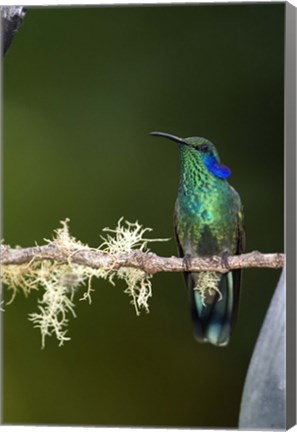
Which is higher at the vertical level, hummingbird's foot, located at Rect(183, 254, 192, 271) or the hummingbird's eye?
the hummingbird's eye

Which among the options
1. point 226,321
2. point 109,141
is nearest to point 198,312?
point 226,321

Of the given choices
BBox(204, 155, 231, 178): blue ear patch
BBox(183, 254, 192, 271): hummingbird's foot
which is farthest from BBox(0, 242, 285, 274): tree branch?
BBox(204, 155, 231, 178): blue ear patch

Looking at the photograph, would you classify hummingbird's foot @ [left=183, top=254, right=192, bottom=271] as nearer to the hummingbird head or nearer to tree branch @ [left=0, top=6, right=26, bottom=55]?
the hummingbird head

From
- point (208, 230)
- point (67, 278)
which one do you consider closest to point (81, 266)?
point (67, 278)

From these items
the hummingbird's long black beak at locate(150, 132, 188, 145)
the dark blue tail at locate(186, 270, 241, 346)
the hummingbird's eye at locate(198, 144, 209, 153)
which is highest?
the hummingbird's long black beak at locate(150, 132, 188, 145)

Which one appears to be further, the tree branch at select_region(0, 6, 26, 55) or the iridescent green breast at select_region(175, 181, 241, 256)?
the tree branch at select_region(0, 6, 26, 55)

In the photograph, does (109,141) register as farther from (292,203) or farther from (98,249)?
(292,203)

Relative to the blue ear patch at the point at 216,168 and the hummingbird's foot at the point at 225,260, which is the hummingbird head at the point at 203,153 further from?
the hummingbird's foot at the point at 225,260
